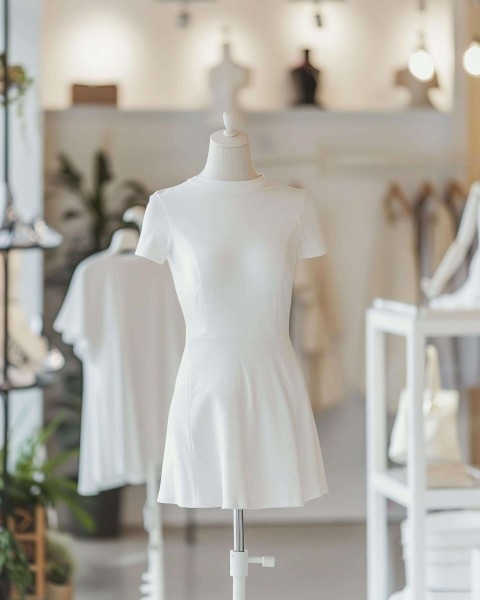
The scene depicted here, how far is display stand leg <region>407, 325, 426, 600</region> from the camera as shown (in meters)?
3.27

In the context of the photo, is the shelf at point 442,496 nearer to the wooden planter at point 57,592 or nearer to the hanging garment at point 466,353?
the wooden planter at point 57,592

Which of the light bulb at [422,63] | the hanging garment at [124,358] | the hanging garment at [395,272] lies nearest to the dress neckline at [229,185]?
the hanging garment at [124,358]

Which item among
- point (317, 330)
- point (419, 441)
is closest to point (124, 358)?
point (419, 441)

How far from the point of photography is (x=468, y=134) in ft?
21.3

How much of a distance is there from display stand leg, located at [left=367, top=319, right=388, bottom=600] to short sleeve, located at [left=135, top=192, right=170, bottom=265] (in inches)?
56.0

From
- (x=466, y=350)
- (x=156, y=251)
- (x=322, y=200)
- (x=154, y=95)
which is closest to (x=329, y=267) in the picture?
(x=322, y=200)

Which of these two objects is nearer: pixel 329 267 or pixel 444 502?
pixel 444 502

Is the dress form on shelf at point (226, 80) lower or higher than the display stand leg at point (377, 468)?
higher

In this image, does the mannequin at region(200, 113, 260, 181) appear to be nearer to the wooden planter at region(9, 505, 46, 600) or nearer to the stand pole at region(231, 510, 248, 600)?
the stand pole at region(231, 510, 248, 600)

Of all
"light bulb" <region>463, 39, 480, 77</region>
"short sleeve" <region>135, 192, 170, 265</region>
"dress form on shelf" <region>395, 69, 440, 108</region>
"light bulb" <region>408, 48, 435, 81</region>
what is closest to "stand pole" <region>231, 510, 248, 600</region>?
"short sleeve" <region>135, 192, 170, 265</region>

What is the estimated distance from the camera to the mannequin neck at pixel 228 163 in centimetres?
250

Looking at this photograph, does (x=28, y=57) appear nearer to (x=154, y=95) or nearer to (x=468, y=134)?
(x=154, y=95)

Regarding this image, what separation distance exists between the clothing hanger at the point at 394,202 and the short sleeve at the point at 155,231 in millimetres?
3997

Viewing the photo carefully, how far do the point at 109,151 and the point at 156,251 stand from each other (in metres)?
3.99
